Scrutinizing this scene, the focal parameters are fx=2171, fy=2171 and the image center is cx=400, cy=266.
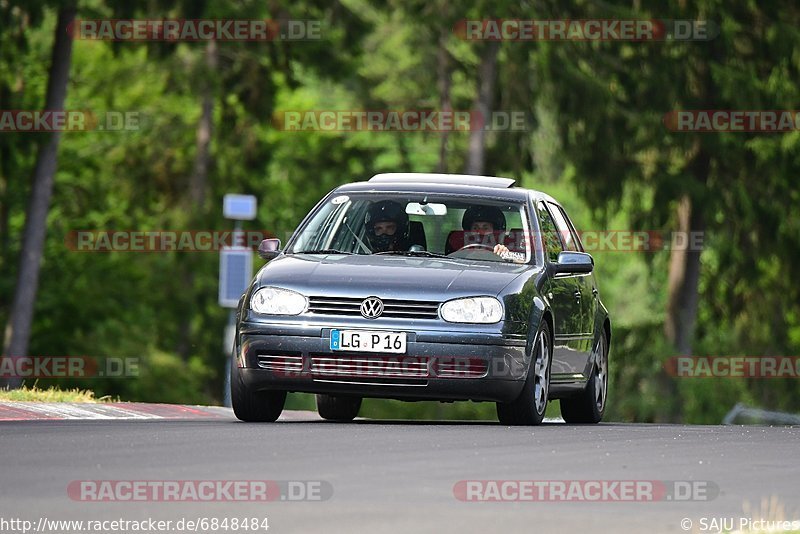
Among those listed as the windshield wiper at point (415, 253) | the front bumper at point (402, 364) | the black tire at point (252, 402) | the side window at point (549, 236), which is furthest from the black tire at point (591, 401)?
the black tire at point (252, 402)

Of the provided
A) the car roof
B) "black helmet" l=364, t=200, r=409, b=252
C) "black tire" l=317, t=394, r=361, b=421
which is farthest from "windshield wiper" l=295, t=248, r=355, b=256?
"black tire" l=317, t=394, r=361, b=421

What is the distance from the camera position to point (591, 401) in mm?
17594

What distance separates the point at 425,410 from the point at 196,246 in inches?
283

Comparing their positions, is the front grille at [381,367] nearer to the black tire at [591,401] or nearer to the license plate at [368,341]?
the license plate at [368,341]

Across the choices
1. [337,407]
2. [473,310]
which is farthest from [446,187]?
[337,407]

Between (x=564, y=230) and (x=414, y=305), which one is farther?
(x=564, y=230)

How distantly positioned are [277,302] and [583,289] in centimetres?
326

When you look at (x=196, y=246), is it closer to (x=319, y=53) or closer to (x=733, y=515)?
(x=319, y=53)

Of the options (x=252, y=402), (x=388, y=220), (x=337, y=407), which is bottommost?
(x=337, y=407)

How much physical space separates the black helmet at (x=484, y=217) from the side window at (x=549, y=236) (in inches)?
13.6

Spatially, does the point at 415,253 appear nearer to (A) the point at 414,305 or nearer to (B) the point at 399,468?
(A) the point at 414,305

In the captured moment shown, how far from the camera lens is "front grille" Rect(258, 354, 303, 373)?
1468cm

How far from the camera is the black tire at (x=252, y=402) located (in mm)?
15133

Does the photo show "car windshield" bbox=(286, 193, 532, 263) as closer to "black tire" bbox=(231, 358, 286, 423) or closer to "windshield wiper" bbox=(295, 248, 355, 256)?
"windshield wiper" bbox=(295, 248, 355, 256)
